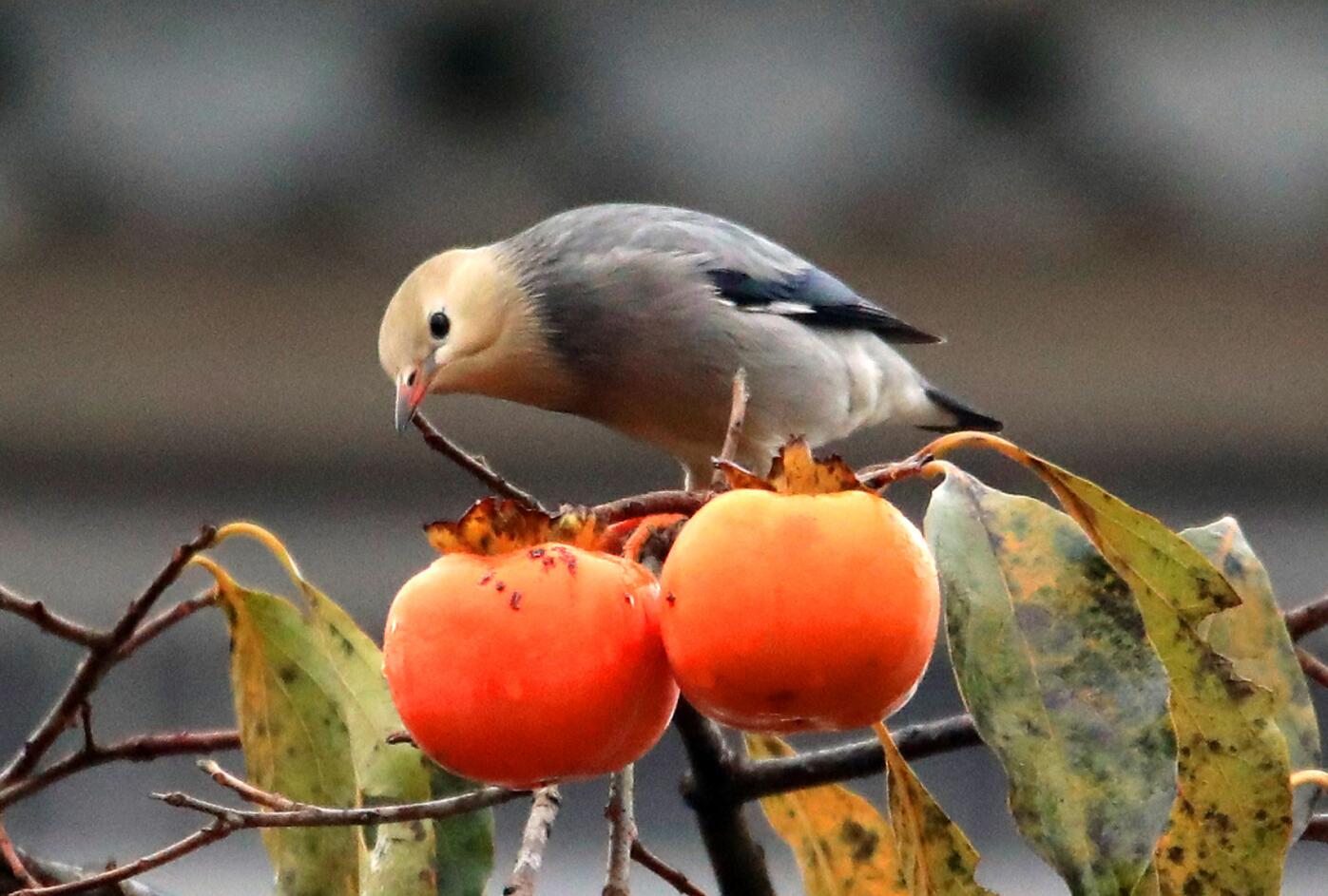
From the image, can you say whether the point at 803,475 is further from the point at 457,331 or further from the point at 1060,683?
the point at 457,331

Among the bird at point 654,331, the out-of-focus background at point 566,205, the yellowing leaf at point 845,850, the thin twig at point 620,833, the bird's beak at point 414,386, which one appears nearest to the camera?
the thin twig at point 620,833

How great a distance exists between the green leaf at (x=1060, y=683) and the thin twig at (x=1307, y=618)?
0.40 metres

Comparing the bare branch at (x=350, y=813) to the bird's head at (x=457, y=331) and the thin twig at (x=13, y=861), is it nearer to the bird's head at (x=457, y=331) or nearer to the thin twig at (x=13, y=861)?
the thin twig at (x=13, y=861)

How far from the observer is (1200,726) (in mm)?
1090

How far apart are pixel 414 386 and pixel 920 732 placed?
1.60 m

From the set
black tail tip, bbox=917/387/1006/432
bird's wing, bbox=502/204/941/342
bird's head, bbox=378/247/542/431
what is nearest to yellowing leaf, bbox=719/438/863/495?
bird's head, bbox=378/247/542/431

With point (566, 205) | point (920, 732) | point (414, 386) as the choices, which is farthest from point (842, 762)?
point (566, 205)

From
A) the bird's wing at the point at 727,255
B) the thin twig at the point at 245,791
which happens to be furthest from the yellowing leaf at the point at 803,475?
the bird's wing at the point at 727,255

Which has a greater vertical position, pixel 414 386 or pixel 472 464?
pixel 472 464

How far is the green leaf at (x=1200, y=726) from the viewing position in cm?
107

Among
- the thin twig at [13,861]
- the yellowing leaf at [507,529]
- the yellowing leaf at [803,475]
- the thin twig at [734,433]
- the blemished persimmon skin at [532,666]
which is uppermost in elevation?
the yellowing leaf at [803,475]

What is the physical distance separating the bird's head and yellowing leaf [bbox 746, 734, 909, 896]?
1.19 m

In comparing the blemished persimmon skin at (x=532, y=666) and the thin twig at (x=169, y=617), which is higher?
the blemished persimmon skin at (x=532, y=666)

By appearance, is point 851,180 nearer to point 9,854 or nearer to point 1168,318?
point 1168,318
